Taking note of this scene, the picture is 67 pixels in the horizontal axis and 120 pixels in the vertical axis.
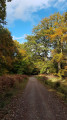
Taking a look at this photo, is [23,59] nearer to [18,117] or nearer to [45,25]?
[45,25]

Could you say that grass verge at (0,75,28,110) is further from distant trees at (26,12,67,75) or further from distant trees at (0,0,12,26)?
distant trees at (26,12,67,75)

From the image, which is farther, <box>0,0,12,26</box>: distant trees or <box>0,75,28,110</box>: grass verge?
<box>0,0,12,26</box>: distant trees

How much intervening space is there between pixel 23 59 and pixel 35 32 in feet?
35.5

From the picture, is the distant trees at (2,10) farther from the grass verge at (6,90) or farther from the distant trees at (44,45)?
the distant trees at (44,45)

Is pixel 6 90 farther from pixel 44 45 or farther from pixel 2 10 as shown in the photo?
pixel 44 45

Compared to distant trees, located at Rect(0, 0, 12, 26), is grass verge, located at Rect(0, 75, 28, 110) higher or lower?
lower

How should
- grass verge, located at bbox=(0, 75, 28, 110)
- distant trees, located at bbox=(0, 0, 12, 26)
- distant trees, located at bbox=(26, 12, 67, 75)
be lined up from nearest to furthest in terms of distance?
grass verge, located at bbox=(0, 75, 28, 110)
distant trees, located at bbox=(0, 0, 12, 26)
distant trees, located at bbox=(26, 12, 67, 75)

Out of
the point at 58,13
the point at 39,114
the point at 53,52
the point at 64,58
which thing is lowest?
the point at 39,114

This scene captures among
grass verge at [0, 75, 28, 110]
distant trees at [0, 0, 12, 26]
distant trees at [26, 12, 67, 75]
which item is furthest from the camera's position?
distant trees at [26, 12, 67, 75]

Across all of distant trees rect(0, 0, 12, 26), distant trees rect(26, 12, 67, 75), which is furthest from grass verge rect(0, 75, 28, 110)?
distant trees rect(26, 12, 67, 75)

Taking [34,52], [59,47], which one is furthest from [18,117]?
[34,52]

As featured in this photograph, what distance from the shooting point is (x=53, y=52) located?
20.7 metres

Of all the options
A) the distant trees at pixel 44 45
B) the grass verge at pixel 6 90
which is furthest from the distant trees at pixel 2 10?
the distant trees at pixel 44 45

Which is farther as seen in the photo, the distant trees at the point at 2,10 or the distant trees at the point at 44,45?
the distant trees at the point at 44,45
